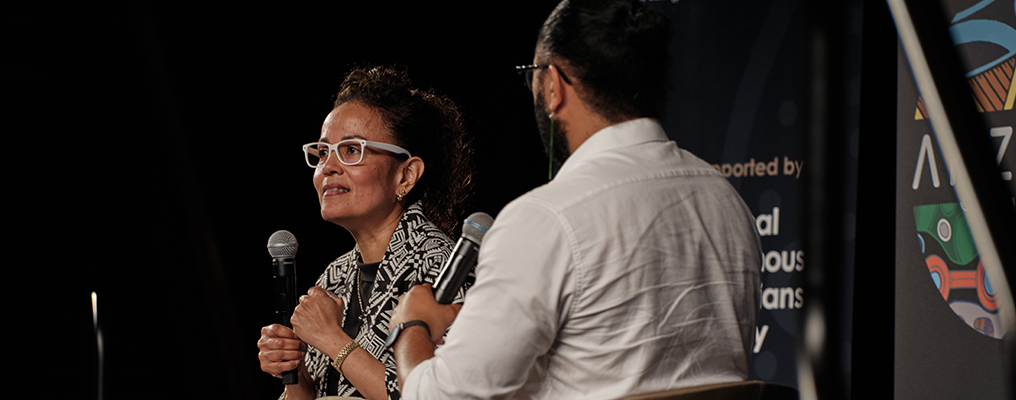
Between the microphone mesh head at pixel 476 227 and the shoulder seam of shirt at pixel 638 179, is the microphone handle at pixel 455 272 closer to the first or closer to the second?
the microphone mesh head at pixel 476 227

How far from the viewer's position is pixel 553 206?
100 cm

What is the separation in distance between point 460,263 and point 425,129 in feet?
3.13

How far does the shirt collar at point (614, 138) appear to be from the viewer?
3.70 ft

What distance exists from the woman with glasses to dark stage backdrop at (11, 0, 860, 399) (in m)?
0.27

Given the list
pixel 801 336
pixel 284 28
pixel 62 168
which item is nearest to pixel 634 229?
pixel 801 336

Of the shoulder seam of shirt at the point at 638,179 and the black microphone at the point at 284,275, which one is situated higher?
the shoulder seam of shirt at the point at 638,179

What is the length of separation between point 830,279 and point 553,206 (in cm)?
53

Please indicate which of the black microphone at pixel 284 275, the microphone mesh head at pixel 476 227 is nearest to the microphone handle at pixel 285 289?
the black microphone at pixel 284 275

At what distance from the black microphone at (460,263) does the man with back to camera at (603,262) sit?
4 centimetres

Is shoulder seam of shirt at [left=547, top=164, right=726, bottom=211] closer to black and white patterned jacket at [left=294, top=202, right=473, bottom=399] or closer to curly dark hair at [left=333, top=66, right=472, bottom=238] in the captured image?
black and white patterned jacket at [left=294, top=202, right=473, bottom=399]

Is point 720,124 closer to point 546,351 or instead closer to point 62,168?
point 546,351

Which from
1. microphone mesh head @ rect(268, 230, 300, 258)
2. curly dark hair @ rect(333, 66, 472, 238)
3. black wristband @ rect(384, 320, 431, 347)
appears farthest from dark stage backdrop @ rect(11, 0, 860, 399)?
black wristband @ rect(384, 320, 431, 347)

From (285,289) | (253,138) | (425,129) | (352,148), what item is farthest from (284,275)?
(253,138)

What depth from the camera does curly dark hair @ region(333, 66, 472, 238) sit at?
2084 millimetres
